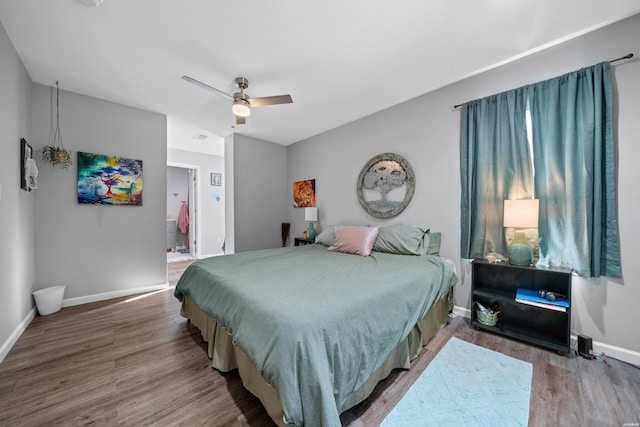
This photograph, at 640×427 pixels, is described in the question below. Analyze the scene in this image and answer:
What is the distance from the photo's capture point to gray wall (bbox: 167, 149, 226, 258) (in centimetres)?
589

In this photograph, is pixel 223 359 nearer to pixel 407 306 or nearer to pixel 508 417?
pixel 407 306

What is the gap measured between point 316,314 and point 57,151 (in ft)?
12.1

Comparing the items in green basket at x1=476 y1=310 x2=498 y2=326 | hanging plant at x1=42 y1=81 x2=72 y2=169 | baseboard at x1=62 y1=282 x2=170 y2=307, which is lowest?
baseboard at x1=62 y1=282 x2=170 y2=307

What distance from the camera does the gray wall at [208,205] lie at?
5886 millimetres

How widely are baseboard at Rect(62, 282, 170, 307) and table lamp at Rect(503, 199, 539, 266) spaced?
450cm

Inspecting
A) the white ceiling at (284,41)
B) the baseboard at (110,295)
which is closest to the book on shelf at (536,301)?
the white ceiling at (284,41)

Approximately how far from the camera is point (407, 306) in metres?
1.70

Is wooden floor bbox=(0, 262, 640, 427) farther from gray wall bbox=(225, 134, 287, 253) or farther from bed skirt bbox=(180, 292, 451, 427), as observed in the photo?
gray wall bbox=(225, 134, 287, 253)

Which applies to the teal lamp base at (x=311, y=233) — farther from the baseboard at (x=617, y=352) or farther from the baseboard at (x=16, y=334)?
the baseboard at (x=16, y=334)

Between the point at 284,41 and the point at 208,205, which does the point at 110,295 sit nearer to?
the point at 208,205

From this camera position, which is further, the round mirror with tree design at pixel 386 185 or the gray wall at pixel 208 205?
the gray wall at pixel 208 205

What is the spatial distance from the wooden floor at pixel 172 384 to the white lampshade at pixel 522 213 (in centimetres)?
108

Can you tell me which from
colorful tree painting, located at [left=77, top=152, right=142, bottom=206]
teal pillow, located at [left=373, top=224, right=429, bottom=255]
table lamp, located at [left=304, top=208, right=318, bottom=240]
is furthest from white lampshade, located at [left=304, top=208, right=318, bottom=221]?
colorful tree painting, located at [left=77, top=152, right=142, bottom=206]

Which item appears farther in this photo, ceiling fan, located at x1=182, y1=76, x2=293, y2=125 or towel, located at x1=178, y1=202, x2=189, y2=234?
towel, located at x1=178, y1=202, x2=189, y2=234
